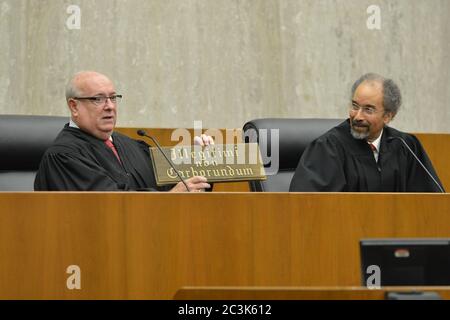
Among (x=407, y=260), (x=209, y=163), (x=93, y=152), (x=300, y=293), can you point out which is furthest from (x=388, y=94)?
(x=300, y=293)

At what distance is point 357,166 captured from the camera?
15.4ft

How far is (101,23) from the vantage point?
6.12 meters

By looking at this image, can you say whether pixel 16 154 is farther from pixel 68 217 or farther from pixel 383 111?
pixel 383 111

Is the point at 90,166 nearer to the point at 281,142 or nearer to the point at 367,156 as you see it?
the point at 281,142

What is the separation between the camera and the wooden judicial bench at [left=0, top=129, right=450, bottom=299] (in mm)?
3109

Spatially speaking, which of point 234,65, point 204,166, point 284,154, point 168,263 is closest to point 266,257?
point 168,263

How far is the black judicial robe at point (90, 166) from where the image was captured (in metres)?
4.28

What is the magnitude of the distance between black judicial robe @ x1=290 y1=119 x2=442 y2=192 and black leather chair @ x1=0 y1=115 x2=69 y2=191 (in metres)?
1.25

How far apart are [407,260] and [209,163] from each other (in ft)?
6.12

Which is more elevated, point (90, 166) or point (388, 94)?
point (388, 94)

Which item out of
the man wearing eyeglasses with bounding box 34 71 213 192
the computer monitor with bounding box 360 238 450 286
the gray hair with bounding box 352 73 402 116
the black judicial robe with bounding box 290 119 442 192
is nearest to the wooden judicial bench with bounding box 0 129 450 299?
the computer monitor with bounding box 360 238 450 286

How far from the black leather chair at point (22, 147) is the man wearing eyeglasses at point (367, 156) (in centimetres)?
→ 126

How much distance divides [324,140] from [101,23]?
83.2 inches

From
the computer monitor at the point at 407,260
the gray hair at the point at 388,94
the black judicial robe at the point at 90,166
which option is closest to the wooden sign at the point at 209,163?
the black judicial robe at the point at 90,166
